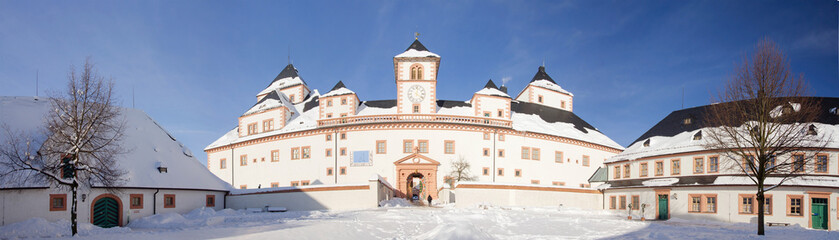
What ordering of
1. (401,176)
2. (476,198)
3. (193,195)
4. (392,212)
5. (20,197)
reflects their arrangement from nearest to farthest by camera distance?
(20,197), (392,212), (193,195), (476,198), (401,176)

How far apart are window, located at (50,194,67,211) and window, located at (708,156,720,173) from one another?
38513 mm

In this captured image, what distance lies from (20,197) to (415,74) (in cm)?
3385

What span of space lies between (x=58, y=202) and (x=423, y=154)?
2958cm

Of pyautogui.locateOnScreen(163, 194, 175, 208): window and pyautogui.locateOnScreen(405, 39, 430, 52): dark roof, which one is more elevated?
pyautogui.locateOnScreen(405, 39, 430, 52): dark roof

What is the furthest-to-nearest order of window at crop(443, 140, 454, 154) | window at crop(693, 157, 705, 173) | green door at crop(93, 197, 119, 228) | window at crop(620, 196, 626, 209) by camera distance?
window at crop(443, 140, 454, 154) < window at crop(620, 196, 626, 209) < window at crop(693, 157, 705, 173) < green door at crop(93, 197, 119, 228)

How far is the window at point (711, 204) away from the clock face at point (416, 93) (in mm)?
26737

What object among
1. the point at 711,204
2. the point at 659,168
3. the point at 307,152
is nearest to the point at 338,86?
the point at 307,152

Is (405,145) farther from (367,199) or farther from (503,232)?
(503,232)

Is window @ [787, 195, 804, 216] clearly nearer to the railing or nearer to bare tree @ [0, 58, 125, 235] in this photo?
the railing

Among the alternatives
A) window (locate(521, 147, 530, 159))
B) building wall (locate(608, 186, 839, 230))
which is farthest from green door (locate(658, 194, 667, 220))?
window (locate(521, 147, 530, 159))

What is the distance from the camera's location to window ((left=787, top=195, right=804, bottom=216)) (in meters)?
27.5

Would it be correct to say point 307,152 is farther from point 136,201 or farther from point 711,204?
point 711,204

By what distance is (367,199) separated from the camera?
108 ft

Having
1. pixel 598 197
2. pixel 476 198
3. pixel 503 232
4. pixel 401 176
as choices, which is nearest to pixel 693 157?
pixel 598 197
